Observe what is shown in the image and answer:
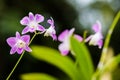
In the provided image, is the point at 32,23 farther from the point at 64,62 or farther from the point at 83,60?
the point at 64,62

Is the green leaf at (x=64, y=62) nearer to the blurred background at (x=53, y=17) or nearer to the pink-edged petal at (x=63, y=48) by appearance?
the pink-edged petal at (x=63, y=48)

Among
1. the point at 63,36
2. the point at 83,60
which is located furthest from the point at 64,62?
the point at 63,36

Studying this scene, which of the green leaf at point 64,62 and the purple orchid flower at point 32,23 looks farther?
the green leaf at point 64,62

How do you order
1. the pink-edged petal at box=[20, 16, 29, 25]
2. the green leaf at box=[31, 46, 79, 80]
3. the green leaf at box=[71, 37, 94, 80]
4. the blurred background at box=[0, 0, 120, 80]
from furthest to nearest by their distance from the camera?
the blurred background at box=[0, 0, 120, 80] → the green leaf at box=[31, 46, 79, 80] → the green leaf at box=[71, 37, 94, 80] → the pink-edged petal at box=[20, 16, 29, 25]

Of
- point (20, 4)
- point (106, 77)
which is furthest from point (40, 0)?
point (106, 77)

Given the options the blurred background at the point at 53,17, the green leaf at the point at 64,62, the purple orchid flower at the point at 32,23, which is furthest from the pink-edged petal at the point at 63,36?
the blurred background at the point at 53,17

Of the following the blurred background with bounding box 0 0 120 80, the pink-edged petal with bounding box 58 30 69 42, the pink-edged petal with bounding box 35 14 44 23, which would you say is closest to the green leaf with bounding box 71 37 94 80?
the pink-edged petal with bounding box 58 30 69 42

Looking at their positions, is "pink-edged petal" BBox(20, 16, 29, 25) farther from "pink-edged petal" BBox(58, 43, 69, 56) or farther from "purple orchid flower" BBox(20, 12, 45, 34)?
"pink-edged petal" BBox(58, 43, 69, 56)

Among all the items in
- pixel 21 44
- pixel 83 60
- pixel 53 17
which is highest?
pixel 53 17
